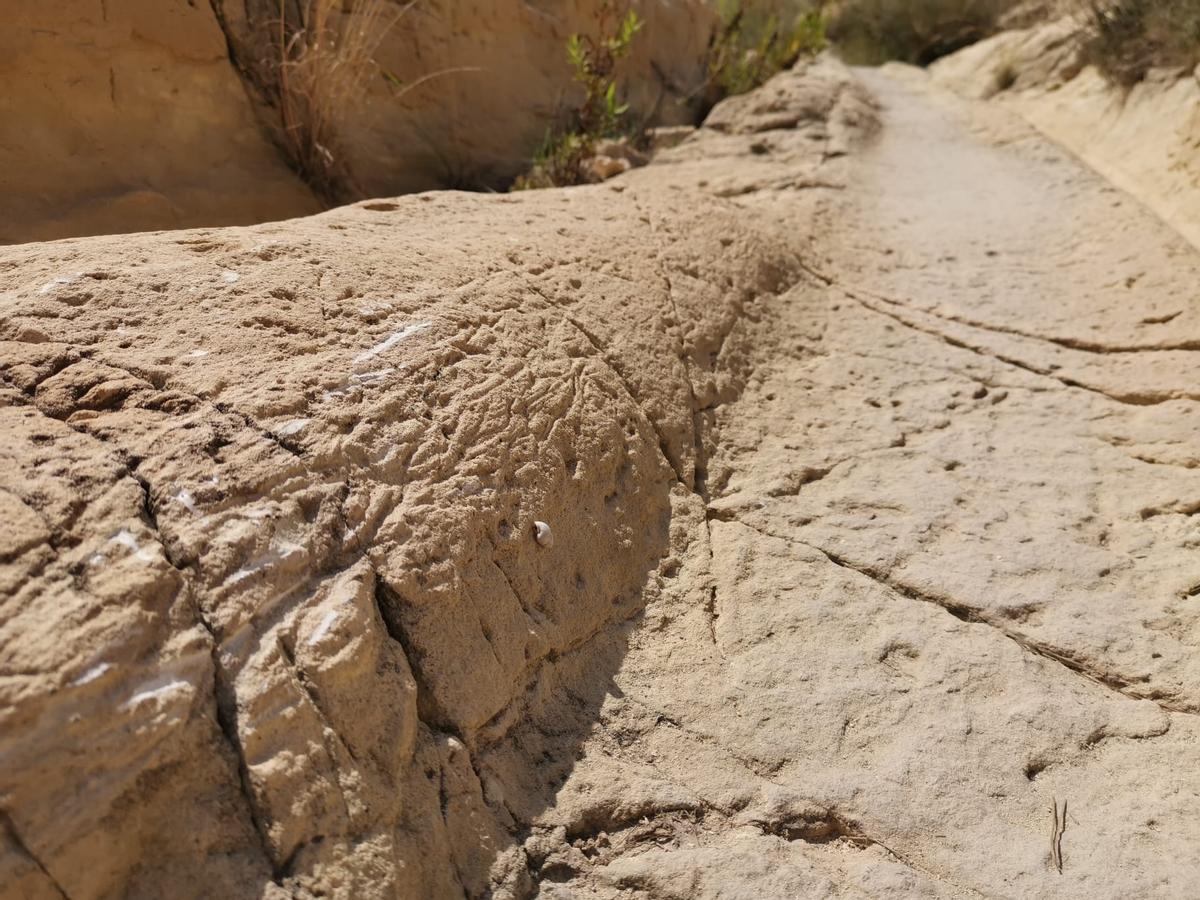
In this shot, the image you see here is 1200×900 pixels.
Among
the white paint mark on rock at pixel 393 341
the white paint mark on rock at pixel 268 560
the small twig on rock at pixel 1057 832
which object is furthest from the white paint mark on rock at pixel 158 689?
the small twig on rock at pixel 1057 832

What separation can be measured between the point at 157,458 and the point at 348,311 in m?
0.66

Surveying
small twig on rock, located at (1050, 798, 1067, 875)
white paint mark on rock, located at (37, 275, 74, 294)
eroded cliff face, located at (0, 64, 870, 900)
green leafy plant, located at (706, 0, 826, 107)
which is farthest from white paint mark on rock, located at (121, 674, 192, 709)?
green leafy plant, located at (706, 0, 826, 107)

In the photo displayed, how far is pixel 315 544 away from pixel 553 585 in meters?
0.55

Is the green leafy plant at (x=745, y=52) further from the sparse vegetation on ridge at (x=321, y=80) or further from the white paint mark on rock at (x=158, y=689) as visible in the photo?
the white paint mark on rock at (x=158, y=689)

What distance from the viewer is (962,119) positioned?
6379 millimetres

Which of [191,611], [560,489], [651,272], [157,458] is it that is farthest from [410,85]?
[191,611]

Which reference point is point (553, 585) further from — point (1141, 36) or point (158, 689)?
point (1141, 36)

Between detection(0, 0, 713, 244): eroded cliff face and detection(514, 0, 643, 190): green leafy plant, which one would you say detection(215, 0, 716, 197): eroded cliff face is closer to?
detection(0, 0, 713, 244): eroded cliff face

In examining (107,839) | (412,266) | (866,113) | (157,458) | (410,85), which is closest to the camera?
(107,839)

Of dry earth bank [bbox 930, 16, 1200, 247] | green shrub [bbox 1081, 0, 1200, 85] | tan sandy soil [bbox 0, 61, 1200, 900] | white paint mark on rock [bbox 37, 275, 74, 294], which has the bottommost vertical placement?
tan sandy soil [bbox 0, 61, 1200, 900]

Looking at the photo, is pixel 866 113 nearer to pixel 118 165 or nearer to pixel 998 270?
pixel 998 270

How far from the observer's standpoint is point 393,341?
2.28 m

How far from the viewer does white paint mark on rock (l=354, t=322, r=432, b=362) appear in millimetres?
2199

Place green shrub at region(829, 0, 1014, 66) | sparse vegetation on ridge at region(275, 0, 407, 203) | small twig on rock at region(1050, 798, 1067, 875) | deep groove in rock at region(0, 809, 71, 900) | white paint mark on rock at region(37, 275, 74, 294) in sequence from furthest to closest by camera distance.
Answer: green shrub at region(829, 0, 1014, 66) < sparse vegetation on ridge at region(275, 0, 407, 203) < white paint mark on rock at region(37, 275, 74, 294) < small twig on rock at region(1050, 798, 1067, 875) < deep groove in rock at region(0, 809, 71, 900)
